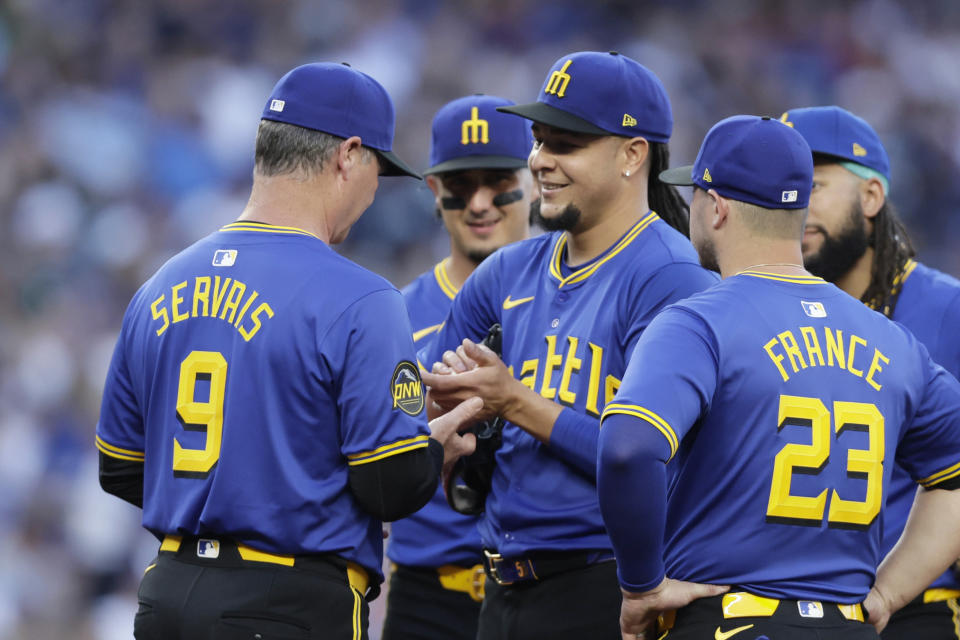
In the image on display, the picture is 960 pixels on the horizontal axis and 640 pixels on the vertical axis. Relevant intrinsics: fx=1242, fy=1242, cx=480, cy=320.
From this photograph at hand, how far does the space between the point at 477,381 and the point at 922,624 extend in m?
1.71

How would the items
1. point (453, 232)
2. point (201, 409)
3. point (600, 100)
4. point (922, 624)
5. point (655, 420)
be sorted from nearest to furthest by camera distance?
point (655, 420)
point (201, 409)
point (600, 100)
point (922, 624)
point (453, 232)

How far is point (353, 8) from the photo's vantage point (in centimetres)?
1374

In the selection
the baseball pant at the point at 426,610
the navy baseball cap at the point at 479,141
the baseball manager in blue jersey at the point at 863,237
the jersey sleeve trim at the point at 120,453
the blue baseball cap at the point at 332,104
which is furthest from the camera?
the navy baseball cap at the point at 479,141

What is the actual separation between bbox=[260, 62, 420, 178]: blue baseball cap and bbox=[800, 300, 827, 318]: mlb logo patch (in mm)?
1251

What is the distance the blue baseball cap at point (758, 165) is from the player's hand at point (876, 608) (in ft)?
3.41

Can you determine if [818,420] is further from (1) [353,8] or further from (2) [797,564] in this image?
(1) [353,8]

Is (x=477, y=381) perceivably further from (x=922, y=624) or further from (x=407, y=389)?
(x=922, y=624)

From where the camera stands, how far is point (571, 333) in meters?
3.75

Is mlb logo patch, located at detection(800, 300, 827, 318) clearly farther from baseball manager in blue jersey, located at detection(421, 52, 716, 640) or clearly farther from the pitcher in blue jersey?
the pitcher in blue jersey

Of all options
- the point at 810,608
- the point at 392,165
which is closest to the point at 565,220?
the point at 392,165

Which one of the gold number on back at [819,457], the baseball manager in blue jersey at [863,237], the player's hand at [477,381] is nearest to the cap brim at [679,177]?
the player's hand at [477,381]

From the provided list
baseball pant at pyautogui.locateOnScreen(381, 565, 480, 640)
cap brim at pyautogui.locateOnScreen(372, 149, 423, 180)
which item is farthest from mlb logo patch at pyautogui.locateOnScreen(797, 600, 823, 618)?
baseball pant at pyautogui.locateOnScreen(381, 565, 480, 640)

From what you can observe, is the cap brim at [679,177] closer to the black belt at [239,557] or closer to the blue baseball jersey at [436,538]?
the black belt at [239,557]

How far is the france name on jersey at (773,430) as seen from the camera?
118 inches
